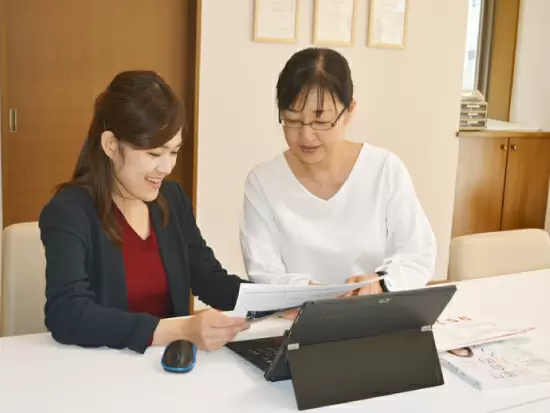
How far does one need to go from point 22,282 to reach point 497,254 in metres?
1.41

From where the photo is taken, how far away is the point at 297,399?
1156mm

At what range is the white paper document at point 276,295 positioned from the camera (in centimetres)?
120

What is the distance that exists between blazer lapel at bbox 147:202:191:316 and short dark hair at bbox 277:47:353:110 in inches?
16.9

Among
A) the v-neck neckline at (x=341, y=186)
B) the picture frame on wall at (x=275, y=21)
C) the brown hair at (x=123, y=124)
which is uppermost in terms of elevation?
the picture frame on wall at (x=275, y=21)

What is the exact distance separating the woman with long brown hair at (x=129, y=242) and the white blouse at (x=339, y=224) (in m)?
0.19

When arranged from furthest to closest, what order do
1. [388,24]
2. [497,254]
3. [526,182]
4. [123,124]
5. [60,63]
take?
[526,182] → [388,24] → [60,63] → [497,254] → [123,124]

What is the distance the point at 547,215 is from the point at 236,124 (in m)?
2.30

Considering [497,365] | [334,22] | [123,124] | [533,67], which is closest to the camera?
[497,365]

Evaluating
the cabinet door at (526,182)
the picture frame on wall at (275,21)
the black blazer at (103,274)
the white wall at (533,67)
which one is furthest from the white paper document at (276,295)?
the white wall at (533,67)

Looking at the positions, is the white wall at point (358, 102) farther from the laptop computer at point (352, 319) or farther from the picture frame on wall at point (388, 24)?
the laptop computer at point (352, 319)

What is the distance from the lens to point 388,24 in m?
3.58

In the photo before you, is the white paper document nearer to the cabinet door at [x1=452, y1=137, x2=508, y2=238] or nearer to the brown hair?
the brown hair

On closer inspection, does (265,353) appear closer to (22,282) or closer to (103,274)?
(103,274)

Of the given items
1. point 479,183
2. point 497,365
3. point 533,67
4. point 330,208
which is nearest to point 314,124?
point 330,208
